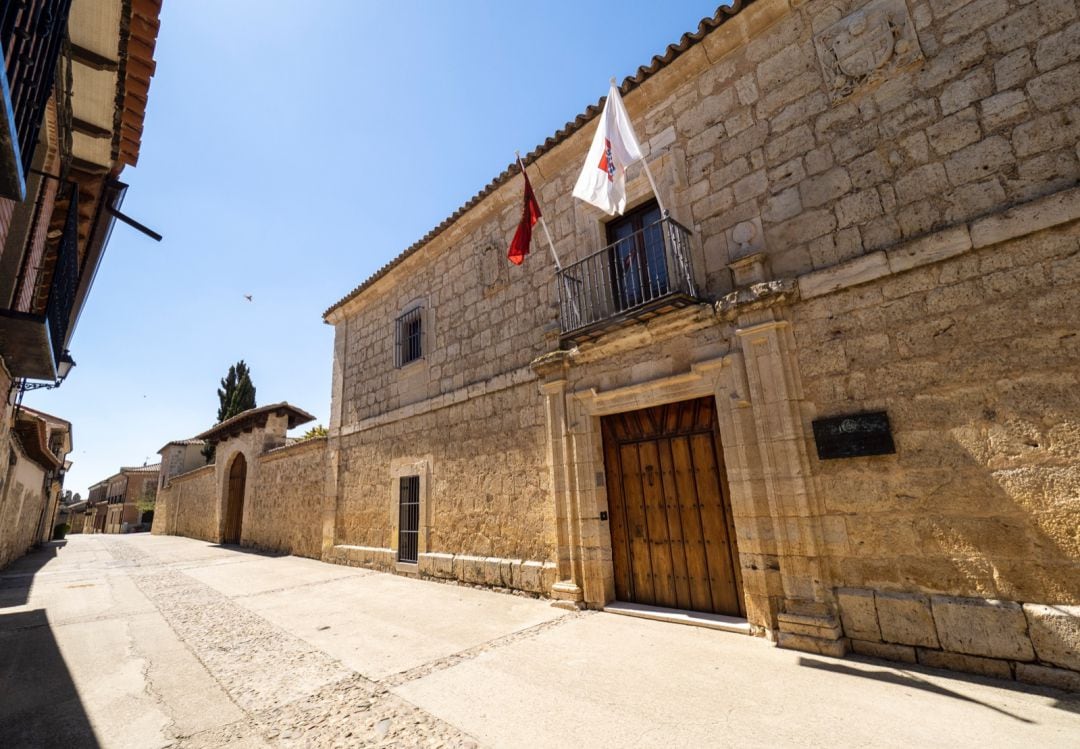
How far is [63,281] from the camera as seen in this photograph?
197 inches

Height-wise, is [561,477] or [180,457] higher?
[180,457]

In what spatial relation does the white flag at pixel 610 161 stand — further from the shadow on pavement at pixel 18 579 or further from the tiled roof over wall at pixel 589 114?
the shadow on pavement at pixel 18 579

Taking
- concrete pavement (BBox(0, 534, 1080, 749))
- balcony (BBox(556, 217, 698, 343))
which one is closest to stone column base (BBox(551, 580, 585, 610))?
concrete pavement (BBox(0, 534, 1080, 749))

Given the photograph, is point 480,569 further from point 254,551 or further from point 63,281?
point 254,551

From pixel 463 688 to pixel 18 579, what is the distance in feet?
34.7

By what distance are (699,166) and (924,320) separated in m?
2.68

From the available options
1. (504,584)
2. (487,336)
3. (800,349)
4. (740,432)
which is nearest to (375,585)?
(504,584)

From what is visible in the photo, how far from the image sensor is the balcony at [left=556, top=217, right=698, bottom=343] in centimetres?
463

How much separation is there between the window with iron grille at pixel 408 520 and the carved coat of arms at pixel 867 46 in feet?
25.0

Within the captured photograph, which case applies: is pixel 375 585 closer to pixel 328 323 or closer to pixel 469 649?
pixel 469 649

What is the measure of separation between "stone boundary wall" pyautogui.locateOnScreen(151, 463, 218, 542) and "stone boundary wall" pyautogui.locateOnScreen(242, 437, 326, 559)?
12.8 ft

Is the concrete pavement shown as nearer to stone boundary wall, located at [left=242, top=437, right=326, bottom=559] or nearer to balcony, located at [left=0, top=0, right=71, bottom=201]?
balcony, located at [left=0, top=0, right=71, bottom=201]

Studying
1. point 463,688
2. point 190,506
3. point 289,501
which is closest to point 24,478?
point 289,501

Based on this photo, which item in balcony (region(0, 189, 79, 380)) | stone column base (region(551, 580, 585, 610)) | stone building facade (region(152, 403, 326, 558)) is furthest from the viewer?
stone building facade (region(152, 403, 326, 558))
